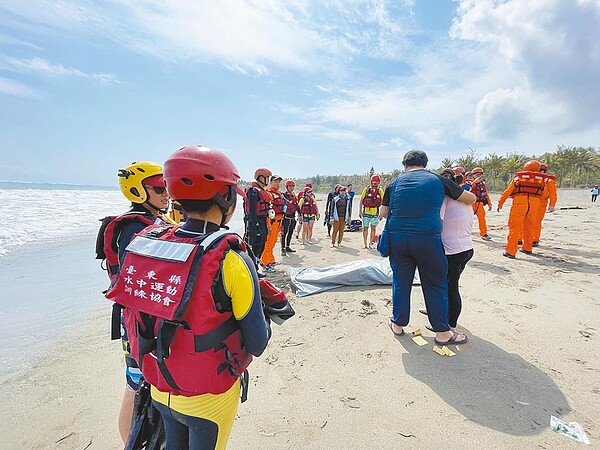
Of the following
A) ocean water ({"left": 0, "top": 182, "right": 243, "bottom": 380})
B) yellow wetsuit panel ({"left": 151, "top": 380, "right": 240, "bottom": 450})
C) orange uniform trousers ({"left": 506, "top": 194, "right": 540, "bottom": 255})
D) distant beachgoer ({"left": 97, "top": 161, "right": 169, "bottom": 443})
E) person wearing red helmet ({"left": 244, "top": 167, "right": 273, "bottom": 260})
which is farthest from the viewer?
orange uniform trousers ({"left": 506, "top": 194, "right": 540, "bottom": 255})

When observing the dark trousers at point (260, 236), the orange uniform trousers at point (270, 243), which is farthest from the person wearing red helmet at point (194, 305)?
the orange uniform trousers at point (270, 243)

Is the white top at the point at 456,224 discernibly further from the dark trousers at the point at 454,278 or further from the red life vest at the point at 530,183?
the red life vest at the point at 530,183

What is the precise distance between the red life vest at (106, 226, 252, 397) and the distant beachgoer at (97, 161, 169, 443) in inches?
21.5

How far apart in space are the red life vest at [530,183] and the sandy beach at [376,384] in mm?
3026

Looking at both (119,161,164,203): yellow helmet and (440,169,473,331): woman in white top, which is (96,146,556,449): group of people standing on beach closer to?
(119,161,164,203): yellow helmet

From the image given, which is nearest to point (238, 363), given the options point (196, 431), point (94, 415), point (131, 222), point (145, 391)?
point (196, 431)

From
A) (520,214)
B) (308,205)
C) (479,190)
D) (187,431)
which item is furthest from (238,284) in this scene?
(479,190)

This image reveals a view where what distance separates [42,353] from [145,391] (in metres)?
2.97

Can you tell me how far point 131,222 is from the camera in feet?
6.42

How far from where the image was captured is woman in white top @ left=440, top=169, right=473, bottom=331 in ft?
11.3

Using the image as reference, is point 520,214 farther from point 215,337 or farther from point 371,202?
point 215,337

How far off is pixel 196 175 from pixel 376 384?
2597mm

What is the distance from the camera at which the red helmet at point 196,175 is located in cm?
133

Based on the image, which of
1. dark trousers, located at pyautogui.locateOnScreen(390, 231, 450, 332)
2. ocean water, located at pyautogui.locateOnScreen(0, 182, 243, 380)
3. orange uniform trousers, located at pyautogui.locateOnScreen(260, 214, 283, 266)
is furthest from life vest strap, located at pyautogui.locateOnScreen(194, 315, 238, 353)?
orange uniform trousers, located at pyautogui.locateOnScreen(260, 214, 283, 266)
